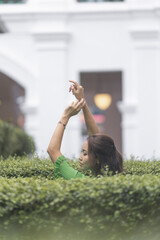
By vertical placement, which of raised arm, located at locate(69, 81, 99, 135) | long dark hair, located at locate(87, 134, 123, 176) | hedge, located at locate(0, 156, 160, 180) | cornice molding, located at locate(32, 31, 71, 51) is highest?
cornice molding, located at locate(32, 31, 71, 51)

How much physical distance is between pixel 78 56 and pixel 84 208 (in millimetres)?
10086

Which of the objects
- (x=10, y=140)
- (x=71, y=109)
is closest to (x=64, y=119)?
(x=71, y=109)

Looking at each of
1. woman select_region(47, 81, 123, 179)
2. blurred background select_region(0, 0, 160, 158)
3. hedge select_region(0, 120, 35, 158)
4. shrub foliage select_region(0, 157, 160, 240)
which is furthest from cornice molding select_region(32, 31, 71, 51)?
shrub foliage select_region(0, 157, 160, 240)

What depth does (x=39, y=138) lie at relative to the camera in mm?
12531

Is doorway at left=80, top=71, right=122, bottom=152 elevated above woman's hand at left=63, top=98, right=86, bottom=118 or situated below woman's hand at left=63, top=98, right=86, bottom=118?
below

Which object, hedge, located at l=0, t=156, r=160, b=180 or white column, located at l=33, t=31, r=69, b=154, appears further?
white column, located at l=33, t=31, r=69, b=154

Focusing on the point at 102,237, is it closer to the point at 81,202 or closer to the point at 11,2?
the point at 81,202

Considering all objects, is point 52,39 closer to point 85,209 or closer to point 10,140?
point 10,140

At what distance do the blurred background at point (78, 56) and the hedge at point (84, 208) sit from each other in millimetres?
9274

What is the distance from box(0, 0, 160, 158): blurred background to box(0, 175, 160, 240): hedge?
9274mm

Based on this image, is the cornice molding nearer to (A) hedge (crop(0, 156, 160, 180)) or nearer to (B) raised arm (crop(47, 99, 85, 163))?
(A) hedge (crop(0, 156, 160, 180))

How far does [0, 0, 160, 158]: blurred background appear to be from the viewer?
12531 millimetres

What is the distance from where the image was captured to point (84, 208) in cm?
305

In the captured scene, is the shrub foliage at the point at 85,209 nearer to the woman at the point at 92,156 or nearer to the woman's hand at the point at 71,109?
the woman at the point at 92,156
